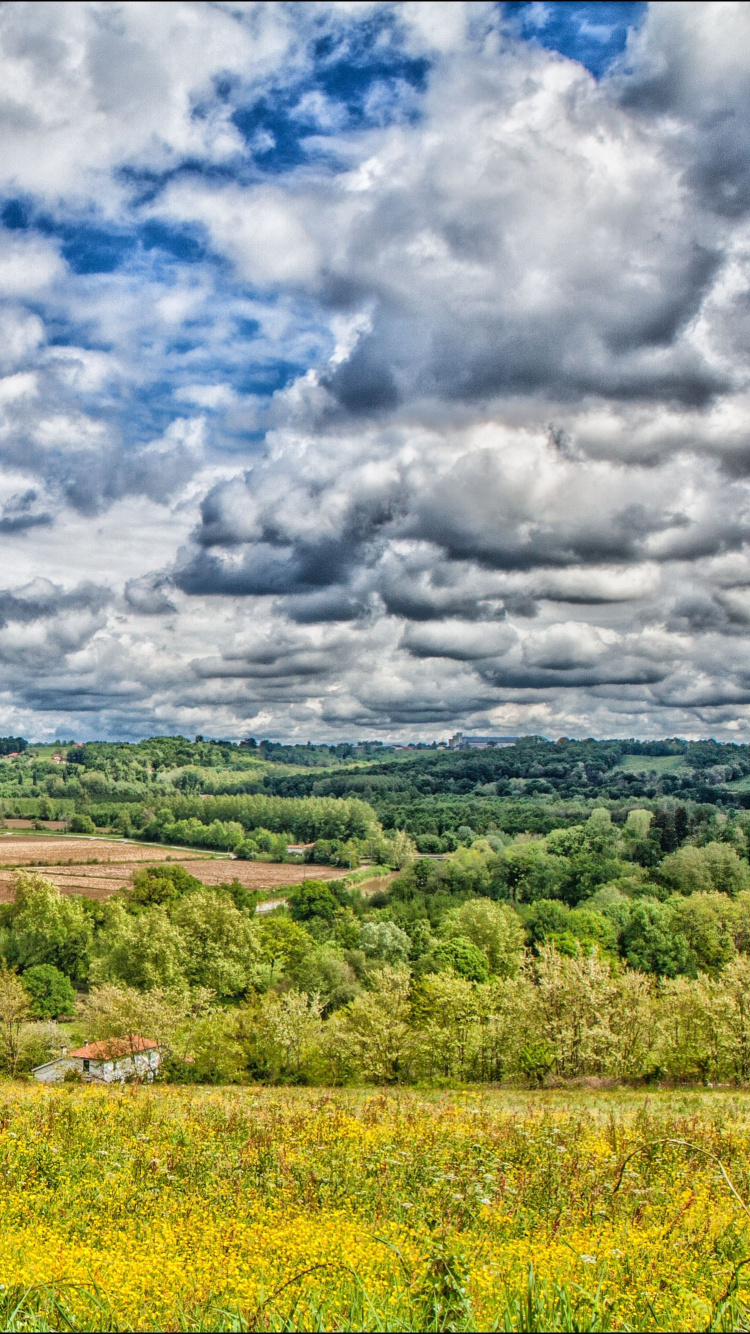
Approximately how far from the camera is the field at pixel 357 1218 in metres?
5.81

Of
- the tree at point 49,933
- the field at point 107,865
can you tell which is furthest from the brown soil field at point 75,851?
the tree at point 49,933

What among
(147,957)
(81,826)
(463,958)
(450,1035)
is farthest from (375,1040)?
(81,826)

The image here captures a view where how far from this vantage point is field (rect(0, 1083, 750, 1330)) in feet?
19.1

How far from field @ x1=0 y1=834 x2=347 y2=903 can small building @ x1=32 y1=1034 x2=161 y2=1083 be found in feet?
137

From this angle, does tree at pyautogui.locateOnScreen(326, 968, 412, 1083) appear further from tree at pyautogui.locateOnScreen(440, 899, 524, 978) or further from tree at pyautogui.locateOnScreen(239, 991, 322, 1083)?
tree at pyautogui.locateOnScreen(440, 899, 524, 978)

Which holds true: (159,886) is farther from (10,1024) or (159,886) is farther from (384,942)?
(10,1024)

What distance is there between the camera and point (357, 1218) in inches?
362

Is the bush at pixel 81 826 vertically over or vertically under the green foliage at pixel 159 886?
under

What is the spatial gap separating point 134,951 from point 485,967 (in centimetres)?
2719

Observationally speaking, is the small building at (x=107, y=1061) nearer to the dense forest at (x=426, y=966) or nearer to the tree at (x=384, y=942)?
the dense forest at (x=426, y=966)

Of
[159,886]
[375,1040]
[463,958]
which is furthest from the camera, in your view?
[159,886]

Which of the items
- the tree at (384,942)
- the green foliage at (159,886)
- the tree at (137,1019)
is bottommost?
the tree at (384,942)

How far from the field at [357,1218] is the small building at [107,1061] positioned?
18.7 m

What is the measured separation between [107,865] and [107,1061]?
9080cm
